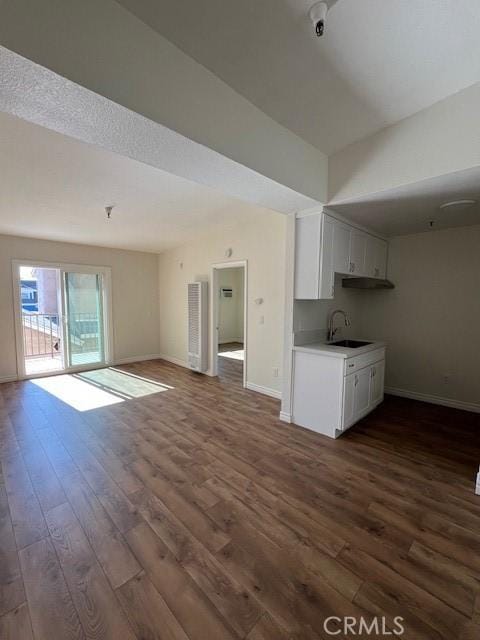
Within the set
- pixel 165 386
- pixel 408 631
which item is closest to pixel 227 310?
pixel 165 386

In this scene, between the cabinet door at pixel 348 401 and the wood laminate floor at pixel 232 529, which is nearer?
the wood laminate floor at pixel 232 529

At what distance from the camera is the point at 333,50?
1.68 metres

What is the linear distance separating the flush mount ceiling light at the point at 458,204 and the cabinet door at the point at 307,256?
4.08 ft

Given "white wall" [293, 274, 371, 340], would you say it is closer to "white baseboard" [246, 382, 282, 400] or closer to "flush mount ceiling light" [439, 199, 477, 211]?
"white baseboard" [246, 382, 282, 400]

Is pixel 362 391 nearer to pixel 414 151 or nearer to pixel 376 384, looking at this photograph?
pixel 376 384

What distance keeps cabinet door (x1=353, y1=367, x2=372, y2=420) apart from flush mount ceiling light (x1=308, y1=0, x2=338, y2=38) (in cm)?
Answer: 280

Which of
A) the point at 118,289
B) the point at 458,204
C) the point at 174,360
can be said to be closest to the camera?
the point at 458,204

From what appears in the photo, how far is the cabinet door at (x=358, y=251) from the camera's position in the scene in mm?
3504

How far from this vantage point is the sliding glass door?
5438mm

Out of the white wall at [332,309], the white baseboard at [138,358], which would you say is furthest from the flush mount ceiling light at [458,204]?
the white baseboard at [138,358]

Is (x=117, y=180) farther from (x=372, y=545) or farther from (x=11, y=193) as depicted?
(x=372, y=545)

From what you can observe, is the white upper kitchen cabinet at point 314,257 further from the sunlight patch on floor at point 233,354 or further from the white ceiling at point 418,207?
the sunlight patch on floor at point 233,354

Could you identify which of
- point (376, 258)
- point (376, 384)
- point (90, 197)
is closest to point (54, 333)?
point (90, 197)

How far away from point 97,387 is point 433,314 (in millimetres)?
5384
